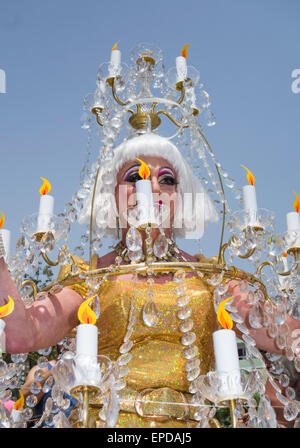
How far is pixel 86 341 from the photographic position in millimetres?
1360

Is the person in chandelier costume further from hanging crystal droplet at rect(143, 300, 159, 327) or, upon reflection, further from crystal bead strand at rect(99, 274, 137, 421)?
hanging crystal droplet at rect(143, 300, 159, 327)

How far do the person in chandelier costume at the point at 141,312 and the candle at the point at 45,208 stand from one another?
0.33m

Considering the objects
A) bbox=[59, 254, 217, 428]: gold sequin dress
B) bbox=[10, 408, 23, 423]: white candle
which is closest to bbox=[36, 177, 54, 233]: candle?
bbox=[59, 254, 217, 428]: gold sequin dress

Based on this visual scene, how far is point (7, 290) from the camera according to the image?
6.39 feet

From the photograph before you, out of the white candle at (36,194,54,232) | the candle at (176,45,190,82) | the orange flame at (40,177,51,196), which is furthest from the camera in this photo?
the candle at (176,45,190,82)

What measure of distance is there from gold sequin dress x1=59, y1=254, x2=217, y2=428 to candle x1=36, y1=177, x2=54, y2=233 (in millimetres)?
415

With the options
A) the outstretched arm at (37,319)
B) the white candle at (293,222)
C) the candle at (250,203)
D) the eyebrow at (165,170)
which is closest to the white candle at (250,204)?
the candle at (250,203)

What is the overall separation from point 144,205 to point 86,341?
0.65 metres

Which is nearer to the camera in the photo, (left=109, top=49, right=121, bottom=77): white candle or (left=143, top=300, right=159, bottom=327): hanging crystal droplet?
(left=143, top=300, right=159, bottom=327): hanging crystal droplet

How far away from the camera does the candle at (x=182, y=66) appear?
305cm

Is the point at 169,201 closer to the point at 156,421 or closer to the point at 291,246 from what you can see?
the point at 291,246

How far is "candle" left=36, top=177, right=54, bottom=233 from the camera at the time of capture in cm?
219

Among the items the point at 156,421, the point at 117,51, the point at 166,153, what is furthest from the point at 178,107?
the point at 156,421

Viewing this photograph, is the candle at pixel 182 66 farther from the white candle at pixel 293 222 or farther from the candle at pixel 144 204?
the candle at pixel 144 204
